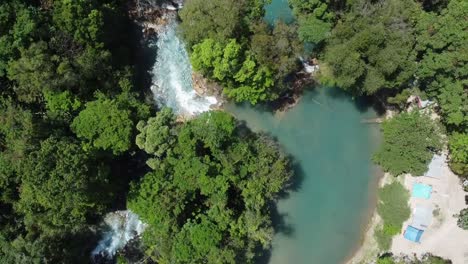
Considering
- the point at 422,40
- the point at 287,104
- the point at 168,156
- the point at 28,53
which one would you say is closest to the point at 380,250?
the point at 287,104

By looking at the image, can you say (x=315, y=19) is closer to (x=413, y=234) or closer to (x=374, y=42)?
(x=374, y=42)

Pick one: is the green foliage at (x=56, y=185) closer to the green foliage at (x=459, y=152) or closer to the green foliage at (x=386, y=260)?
the green foliage at (x=386, y=260)

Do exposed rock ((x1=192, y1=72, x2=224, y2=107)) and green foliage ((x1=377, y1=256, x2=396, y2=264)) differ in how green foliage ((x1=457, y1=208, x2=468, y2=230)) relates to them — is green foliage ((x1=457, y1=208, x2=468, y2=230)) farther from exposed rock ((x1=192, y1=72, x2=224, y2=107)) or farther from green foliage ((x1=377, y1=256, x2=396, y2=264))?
exposed rock ((x1=192, y1=72, x2=224, y2=107))

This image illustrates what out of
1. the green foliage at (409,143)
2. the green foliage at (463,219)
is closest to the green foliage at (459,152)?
the green foliage at (409,143)

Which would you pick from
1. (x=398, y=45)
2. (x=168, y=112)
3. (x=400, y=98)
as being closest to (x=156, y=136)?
(x=168, y=112)

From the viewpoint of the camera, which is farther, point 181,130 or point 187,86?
point 187,86

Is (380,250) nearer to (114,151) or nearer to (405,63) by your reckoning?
(405,63)

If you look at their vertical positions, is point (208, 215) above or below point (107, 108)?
below
